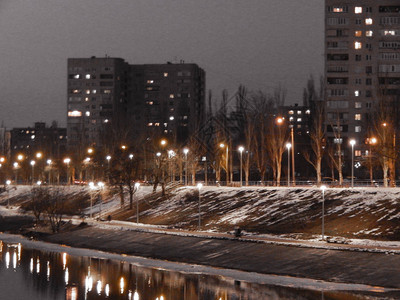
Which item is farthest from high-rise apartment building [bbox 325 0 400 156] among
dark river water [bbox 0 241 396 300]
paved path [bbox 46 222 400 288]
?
dark river water [bbox 0 241 396 300]

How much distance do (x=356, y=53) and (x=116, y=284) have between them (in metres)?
100

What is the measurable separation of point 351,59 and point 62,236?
265ft

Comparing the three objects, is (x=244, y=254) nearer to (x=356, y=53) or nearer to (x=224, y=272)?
(x=224, y=272)

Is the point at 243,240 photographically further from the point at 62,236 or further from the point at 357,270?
the point at 62,236

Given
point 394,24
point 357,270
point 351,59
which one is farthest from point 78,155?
point 357,270

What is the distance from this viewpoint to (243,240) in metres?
55.6

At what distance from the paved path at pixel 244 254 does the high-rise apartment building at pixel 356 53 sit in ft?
241

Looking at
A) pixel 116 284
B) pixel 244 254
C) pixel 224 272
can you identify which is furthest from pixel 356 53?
pixel 116 284

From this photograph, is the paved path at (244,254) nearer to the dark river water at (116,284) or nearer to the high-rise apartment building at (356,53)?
the dark river water at (116,284)

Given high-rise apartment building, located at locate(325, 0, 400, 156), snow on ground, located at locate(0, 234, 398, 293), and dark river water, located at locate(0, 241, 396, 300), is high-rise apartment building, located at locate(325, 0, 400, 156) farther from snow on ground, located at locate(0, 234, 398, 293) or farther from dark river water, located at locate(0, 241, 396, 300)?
dark river water, located at locate(0, 241, 396, 300)

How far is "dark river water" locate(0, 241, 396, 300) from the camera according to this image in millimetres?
39906

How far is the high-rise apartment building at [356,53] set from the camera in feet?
436

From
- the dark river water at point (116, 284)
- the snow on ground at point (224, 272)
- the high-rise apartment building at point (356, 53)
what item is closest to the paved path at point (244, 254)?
the snow on ground at point (224, 272)

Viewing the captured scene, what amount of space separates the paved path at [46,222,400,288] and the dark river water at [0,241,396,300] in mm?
3699
